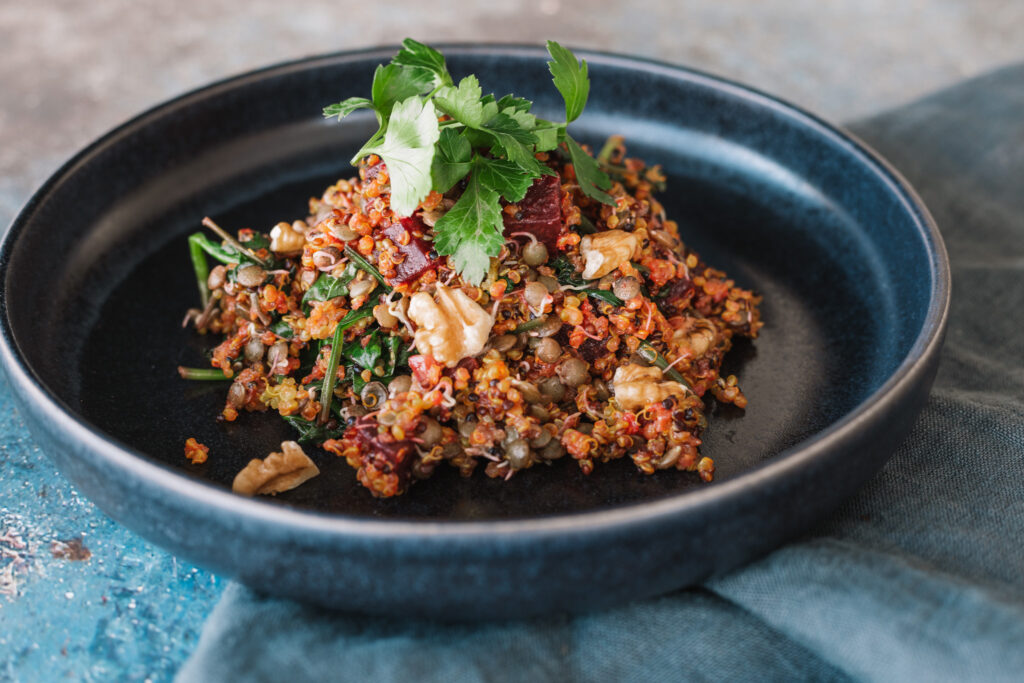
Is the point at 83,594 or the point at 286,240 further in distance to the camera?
the point at 286,240

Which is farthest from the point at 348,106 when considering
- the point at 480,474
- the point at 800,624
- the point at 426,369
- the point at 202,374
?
the point at 800,624

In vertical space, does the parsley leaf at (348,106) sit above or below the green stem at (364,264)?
above

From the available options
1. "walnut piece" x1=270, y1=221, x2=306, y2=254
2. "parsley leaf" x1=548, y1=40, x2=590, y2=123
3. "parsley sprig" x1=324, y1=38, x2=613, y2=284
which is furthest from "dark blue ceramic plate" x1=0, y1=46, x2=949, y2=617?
"parsley leaf" x1=548, y1=40, x2=590, y2=123

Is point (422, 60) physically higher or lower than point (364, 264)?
higher

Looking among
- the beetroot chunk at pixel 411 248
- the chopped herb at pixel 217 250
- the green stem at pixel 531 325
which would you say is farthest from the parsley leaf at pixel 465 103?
the chopped herb at pixel 217 250

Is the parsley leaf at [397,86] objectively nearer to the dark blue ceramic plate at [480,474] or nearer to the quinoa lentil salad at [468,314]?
the quinoa lentil salad at [468,314]

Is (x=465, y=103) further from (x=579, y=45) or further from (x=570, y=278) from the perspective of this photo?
(x=579, y=45)
